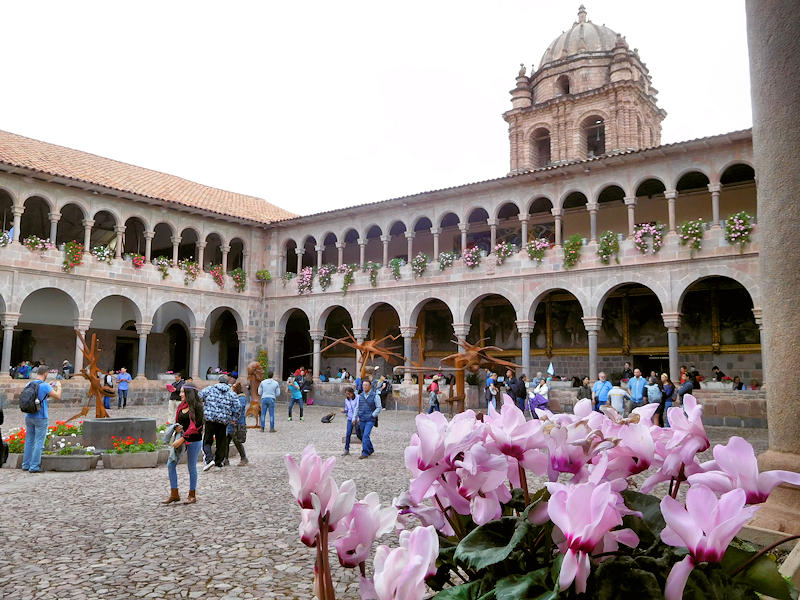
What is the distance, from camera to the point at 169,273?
23953 mm

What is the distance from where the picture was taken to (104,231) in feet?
89.0

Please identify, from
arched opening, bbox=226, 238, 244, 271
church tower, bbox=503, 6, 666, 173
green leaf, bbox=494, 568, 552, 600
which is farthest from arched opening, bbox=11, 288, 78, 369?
green leaf, bbox=494, 568, 552, 600

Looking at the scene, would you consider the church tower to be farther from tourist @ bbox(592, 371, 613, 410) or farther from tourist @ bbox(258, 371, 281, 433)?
tourist @ bbox(258, 371, 281, 433)

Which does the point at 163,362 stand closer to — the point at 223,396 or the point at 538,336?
the point at 538,336

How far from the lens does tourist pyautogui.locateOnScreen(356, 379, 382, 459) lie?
404 inches

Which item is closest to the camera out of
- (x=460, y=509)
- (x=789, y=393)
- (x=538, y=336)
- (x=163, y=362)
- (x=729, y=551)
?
(x=729, y=551)

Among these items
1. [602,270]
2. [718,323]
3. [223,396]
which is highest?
[602,270]

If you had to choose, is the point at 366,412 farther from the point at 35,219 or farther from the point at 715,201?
the point at 35,219

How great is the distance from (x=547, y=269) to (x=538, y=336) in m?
4.36

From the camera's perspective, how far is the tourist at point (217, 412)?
341 inches

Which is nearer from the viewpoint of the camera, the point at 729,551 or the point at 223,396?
the point at 729,551

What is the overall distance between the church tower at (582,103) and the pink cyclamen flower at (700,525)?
2738 centimetres

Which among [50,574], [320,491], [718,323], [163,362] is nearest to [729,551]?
[320,491]

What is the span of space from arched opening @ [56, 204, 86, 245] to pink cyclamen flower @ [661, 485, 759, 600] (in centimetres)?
2754
